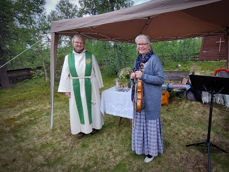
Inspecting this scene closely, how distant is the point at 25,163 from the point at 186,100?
4.67 metres

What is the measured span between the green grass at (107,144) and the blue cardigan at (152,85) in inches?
36.8

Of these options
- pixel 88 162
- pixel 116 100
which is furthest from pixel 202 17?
pixel 88 162

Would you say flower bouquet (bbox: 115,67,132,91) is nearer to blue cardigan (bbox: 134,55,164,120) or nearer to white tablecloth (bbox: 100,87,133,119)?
white tablecloth (bbox: 100,87,133,119)

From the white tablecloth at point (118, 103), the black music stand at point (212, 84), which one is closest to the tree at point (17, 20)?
the white tablecloth at point (118, 103)

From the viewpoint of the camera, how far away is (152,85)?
5.53 feet

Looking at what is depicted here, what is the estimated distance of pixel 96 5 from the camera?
29.7 feet

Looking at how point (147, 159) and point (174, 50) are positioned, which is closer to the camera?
point (147, 159)

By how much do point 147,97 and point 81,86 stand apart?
1358 millimetres

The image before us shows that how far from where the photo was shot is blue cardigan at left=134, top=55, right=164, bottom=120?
5.26ft

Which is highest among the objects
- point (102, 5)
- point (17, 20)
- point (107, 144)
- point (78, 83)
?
point (102, 5)

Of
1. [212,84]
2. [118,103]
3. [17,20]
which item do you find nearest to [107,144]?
[118,103]

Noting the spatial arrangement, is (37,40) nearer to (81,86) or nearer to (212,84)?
(81,86)

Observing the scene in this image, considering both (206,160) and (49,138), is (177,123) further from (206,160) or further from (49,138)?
(49,138)

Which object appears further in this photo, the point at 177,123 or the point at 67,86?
the point at 177,123
